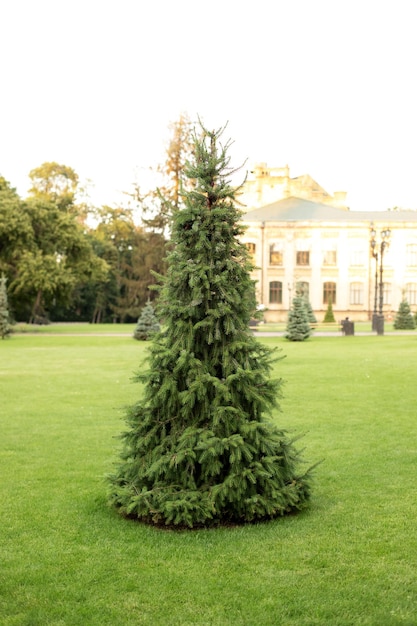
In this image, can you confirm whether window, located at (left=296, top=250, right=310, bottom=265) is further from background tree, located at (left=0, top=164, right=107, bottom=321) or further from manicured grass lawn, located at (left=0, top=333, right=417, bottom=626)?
manicured grass lawn, located at (left=0, top=333, right=417, bottom=626)

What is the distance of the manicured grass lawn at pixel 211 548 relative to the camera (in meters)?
4.39

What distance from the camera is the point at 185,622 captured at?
420 cm

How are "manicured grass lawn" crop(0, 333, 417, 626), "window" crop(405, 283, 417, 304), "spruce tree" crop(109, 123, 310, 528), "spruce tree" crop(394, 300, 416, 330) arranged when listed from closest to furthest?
"manicured grass lawn" crop(0, 333, 417, 626) → "spruce tree" crop(109, 123, 310, 528) → "spruce tree" crop(394, 300, 416, 330) → "window" crop(405, 283, 417, 304)

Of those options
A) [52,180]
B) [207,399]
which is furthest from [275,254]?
[207,399]

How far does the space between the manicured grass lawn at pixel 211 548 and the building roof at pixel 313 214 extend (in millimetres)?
53764

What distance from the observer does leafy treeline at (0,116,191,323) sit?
40219 millimetres

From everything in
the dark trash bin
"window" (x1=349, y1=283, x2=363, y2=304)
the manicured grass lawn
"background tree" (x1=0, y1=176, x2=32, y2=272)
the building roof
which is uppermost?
the building roof

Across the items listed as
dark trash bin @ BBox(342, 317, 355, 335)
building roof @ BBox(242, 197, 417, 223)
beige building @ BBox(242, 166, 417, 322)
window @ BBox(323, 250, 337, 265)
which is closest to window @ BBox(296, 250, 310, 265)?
beige building @ BBox(242, 166, 417, 322)

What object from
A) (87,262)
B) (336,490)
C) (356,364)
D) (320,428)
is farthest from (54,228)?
(336,490)

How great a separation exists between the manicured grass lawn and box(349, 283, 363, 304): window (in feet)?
173

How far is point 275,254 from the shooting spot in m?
63.4

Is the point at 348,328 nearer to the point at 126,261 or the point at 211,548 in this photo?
the point at 211,548

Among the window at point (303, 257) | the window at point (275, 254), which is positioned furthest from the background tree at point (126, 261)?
the window at point (303, 257)

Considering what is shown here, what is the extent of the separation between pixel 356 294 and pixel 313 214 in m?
8.33
